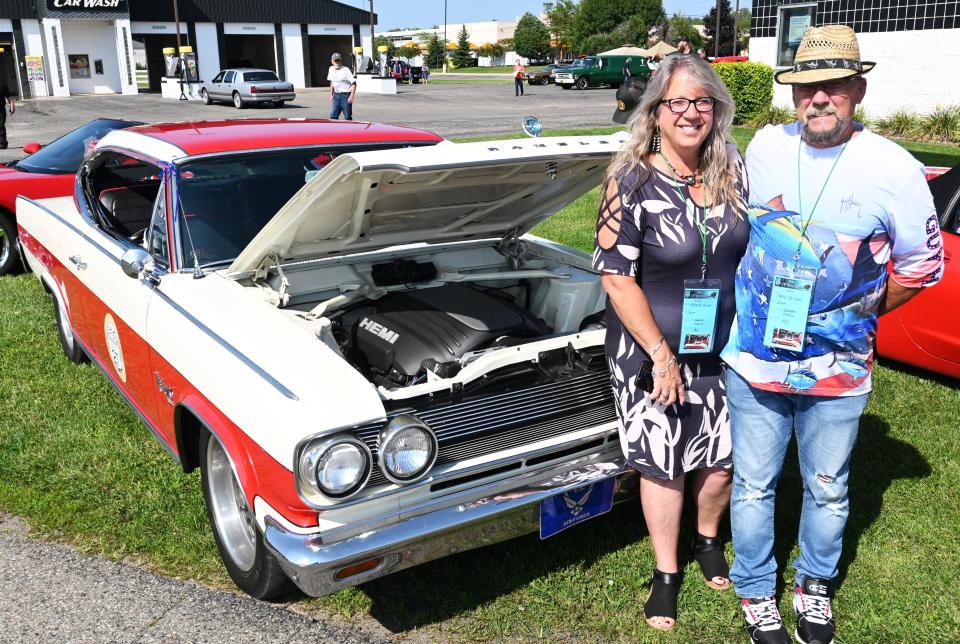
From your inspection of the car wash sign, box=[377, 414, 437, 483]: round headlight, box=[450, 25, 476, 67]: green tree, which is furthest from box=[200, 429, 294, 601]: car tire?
box=[450, 25, 476, 67]: green tree

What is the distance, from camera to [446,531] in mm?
2750

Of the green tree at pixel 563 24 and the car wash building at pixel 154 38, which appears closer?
the car wash building at pixel 154 38

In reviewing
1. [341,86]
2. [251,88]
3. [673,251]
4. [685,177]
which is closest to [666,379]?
[673,251]

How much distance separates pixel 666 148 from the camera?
107 inches

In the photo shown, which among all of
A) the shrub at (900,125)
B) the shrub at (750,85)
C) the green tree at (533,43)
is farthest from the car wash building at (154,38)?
the green tree at (533,43)

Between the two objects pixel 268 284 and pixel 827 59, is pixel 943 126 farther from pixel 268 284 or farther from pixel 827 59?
pixel 268 284

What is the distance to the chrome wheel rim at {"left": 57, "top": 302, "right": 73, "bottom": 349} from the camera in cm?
531

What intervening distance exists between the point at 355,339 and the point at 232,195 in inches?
36.8

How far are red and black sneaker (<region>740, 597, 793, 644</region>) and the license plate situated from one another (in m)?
0.59

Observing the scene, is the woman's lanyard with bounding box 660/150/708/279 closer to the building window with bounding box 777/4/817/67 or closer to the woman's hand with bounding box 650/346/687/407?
the woman's hand with bounding box 650/346/687/407

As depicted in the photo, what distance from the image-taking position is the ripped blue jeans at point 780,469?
266cm

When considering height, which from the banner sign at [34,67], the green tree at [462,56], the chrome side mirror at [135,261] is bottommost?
the chrome side mirror at [135,261]

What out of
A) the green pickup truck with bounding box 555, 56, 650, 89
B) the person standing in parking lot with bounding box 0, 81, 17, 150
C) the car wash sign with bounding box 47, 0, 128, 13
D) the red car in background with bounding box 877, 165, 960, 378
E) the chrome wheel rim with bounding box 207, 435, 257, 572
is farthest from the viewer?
the green pickup truck with bounding box 555, 56, 650, 89

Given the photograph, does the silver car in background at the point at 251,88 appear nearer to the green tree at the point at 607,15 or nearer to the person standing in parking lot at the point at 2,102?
Result: the person standing in parking lot at the point at 2,102
